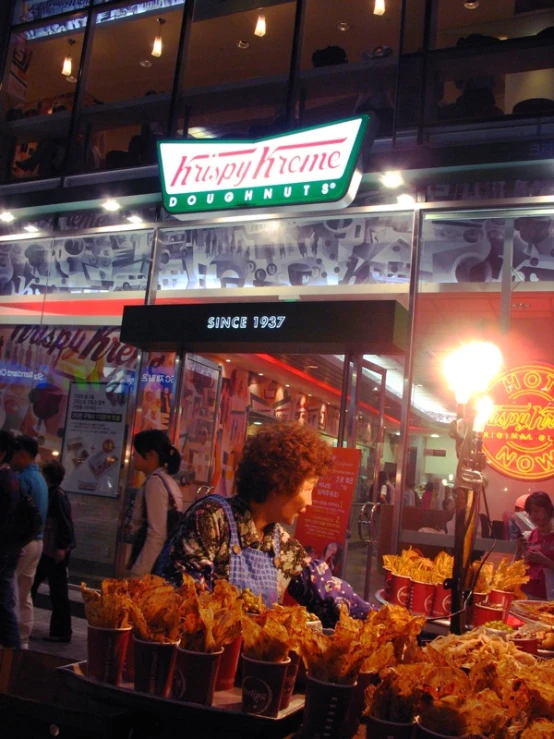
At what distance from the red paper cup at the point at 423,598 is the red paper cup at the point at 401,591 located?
0.09ft

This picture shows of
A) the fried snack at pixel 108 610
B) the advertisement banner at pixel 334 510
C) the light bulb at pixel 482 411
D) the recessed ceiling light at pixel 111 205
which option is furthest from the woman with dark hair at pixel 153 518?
the recessed ceiling light at pixel 111 205

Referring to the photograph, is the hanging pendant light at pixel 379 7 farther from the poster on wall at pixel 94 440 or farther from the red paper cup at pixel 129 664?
the red paper cup at pixel 129 664

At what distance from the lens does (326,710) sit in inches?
70.5

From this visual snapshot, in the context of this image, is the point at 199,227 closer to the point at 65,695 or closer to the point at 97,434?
the point at 97,434

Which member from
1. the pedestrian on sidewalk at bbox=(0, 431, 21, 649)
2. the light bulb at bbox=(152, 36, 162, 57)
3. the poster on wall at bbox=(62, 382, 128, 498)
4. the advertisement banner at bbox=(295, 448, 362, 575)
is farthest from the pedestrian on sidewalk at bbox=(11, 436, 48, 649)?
the light bulb at bbox=(152, 36, 162, 57)

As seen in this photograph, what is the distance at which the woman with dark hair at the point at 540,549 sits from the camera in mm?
5488

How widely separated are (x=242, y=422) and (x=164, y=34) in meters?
5.54

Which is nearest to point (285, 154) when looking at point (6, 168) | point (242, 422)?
point (242, 422)

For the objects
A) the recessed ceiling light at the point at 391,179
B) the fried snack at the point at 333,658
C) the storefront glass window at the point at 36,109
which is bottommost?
the fried snack at the point at 333,658

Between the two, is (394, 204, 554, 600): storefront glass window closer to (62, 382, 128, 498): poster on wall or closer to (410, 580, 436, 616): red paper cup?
(410, 580, 436, 616): red paper cup

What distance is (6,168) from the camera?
1024cm

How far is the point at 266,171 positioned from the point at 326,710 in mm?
6199

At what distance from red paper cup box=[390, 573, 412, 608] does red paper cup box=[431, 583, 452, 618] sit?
127 mm

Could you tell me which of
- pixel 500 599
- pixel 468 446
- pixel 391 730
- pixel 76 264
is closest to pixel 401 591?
pixel 500 599
